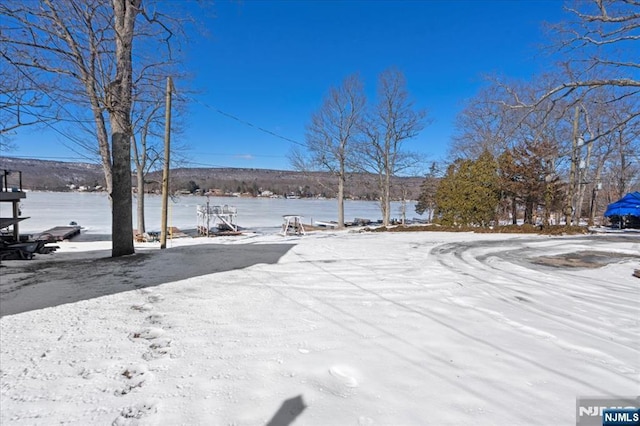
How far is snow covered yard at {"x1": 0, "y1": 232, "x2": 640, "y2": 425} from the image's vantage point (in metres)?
1.99

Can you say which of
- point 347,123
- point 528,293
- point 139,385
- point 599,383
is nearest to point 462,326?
point 599,383

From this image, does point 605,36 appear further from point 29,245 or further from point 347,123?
point 347,123

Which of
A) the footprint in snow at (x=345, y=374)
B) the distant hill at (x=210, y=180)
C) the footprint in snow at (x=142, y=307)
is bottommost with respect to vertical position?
the footprint in snow at (x=345, y=374)

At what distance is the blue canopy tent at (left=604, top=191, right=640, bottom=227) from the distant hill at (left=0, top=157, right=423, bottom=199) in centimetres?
1388

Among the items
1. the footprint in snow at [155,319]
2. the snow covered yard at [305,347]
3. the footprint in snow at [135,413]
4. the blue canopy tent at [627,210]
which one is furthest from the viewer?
the blue canopy tent at [627,210]

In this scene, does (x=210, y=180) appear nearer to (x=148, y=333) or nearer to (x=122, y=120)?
(x=122, y=120)

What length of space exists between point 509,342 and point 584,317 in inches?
62.2

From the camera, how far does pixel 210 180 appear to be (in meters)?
82.1

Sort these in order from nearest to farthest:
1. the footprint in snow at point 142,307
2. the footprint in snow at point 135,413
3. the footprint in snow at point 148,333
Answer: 1. the footprint in snow at point 135,413
2. the footprint in snow at point 148,333
3. the footprint in snow at point 142,307

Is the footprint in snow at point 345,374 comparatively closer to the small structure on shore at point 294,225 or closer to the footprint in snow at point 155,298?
the footprint in snow at point 155,298

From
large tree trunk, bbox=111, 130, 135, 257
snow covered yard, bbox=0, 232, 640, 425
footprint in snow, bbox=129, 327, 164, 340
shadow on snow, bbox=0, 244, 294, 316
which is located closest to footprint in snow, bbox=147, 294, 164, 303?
snow covered yard, bbox=0, 232, 640, 425

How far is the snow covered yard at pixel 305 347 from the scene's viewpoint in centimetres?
199

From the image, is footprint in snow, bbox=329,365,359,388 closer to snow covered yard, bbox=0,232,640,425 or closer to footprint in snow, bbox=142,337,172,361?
snow covered yard, bbox=0,232,640,425

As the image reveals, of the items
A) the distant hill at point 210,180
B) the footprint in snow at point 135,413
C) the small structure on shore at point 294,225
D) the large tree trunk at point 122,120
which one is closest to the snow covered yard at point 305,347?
the footprint in snow at point 135,413
